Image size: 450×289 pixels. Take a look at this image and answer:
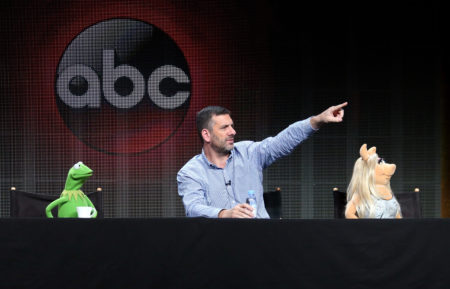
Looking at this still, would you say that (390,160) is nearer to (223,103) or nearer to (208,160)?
(223,103)

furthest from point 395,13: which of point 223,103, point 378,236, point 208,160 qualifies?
point 378,236

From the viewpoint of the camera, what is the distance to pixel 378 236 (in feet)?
4.67

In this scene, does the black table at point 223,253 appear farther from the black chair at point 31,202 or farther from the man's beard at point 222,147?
the black chair at point 31,202

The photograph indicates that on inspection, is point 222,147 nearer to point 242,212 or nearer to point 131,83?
point 242,212

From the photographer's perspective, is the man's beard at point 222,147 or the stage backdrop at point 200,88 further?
the stage backdrop at point 200,88

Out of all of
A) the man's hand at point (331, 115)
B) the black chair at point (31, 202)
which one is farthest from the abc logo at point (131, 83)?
the man's hand at point (331, 115)

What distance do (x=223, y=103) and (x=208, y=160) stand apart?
114 inches

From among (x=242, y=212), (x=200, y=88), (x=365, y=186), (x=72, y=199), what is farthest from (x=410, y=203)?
(x=200, y=88)

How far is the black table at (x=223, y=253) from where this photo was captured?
142 centimetres

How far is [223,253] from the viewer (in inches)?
57.6

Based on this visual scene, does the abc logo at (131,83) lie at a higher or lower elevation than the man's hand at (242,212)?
higher

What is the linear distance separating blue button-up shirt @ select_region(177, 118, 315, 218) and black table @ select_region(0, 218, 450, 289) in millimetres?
772

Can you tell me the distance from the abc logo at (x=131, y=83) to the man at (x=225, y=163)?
2.93 meters

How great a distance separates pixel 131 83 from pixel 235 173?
3.18 metres
